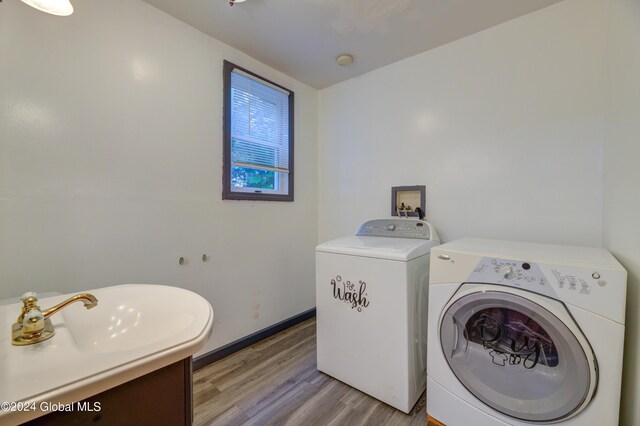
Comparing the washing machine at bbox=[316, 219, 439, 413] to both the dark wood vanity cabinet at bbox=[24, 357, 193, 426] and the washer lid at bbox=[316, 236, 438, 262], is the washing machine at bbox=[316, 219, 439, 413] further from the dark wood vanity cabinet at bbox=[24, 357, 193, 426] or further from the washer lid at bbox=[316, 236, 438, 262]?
the dark wood vanity cabinet at bbox=[24, 357, 193, 426]

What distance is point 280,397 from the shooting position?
1.60 metres

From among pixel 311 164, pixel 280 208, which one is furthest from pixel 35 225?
pixel 311 164

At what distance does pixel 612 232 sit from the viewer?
1258 millimetres

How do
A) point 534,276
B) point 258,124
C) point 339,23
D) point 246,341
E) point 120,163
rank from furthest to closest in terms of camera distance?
point 258,124 → point 246,341 → point 339,23 → point 120,163 → point 534,276

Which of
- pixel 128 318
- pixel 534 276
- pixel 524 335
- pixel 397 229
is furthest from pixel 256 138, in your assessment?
pixel 524 335

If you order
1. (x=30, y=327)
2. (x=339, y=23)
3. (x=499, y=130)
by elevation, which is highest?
(x=339, y=23)

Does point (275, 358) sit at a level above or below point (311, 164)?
below

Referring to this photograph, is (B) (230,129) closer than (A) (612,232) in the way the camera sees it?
No

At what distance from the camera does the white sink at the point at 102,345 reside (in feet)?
1.64

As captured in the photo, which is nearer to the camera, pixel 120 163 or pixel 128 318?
pixel 128 318

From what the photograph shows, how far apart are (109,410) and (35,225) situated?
3.86 ft

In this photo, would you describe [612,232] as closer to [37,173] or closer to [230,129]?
[230,129]

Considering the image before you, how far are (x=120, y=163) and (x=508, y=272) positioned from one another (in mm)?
2042

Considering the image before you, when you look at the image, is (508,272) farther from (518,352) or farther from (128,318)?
(128,318)
